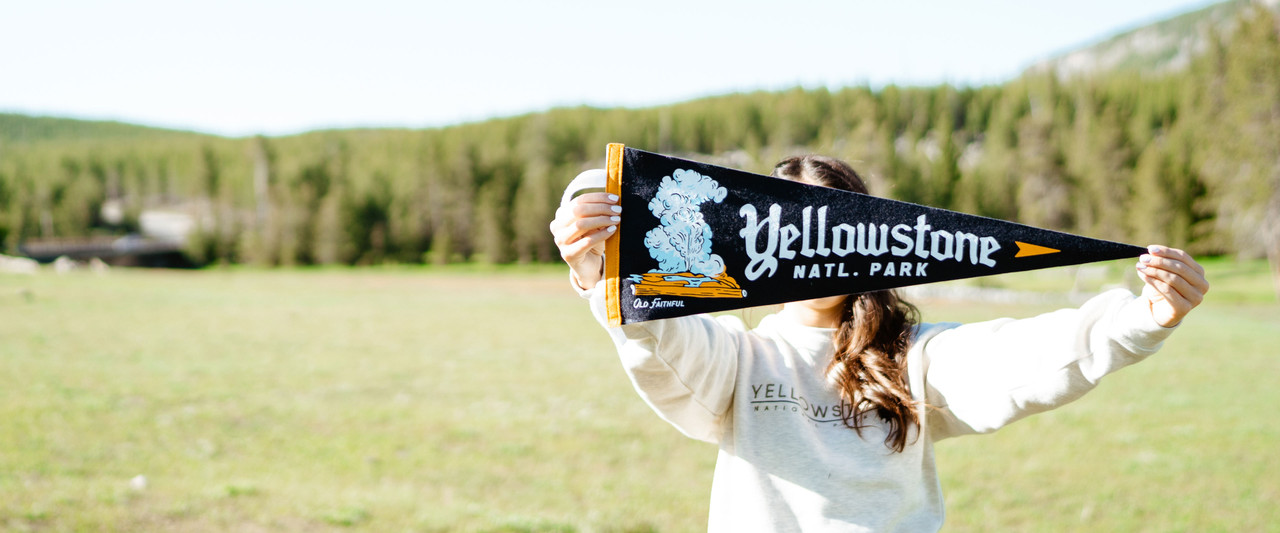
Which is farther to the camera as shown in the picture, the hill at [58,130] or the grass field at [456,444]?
the hill at [58,130]

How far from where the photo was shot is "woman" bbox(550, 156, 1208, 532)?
1813mm

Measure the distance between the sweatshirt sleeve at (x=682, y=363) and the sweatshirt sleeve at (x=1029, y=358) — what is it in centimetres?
59

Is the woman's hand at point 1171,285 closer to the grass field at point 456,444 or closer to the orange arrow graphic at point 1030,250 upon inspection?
the orange arrow graphic at point 1030,250

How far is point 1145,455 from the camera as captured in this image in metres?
7.53

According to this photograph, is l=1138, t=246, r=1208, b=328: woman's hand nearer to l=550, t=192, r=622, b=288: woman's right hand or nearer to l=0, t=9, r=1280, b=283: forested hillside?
l=0, t=9, r=1280, b=283: forested hillside

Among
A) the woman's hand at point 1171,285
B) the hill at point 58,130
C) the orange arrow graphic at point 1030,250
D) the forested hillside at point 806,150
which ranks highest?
the hill at point 58,130

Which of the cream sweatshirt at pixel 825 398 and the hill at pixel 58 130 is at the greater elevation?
the hill at pixel 58 130

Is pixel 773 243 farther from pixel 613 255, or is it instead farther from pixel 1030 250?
pixel 1030 250

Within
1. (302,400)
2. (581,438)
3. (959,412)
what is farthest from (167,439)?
(959,412)

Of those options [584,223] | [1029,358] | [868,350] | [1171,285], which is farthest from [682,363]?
[1171,285]

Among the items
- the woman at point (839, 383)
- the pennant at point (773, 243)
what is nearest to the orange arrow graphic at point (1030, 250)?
the pennant at point (773, 243)

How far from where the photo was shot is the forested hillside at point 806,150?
29.4 meters

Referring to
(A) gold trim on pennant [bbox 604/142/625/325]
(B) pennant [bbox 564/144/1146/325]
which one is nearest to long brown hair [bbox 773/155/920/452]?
(B) pennant [bbox 564/144/1146/325]

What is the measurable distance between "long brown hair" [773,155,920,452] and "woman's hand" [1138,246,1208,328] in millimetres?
633
